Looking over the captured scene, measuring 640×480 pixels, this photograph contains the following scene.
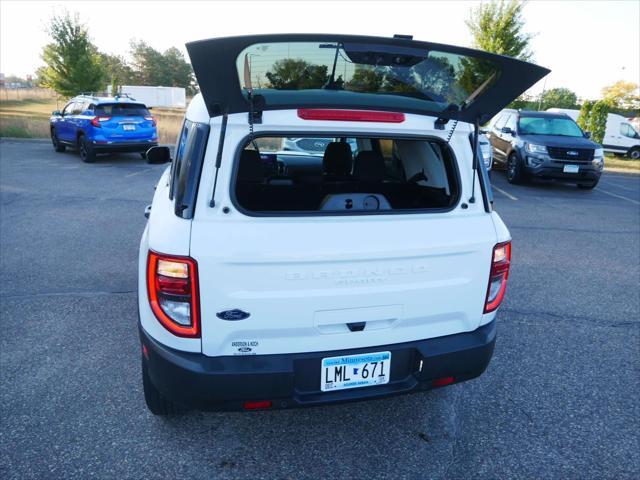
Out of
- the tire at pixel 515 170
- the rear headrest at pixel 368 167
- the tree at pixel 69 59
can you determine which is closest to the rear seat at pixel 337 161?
the rear headrest at pixel 368 167

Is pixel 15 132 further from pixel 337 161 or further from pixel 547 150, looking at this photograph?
pixel 547 150

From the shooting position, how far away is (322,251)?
1.93 meters

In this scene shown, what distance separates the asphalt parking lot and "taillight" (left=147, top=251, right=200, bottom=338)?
31.8 inches

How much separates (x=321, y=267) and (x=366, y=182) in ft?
4.32

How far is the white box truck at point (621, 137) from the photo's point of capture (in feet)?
68.4

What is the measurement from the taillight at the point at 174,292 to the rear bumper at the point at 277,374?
14cm

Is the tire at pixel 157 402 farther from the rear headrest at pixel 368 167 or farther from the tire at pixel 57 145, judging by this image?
the tire at pixel 57 145

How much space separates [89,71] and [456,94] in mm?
25300

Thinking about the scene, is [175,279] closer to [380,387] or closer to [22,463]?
[380,387]

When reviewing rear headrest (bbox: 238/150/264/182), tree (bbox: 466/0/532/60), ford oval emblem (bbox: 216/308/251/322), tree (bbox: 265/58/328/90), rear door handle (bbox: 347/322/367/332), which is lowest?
rear door handle (bbox: 347/322/367/332)

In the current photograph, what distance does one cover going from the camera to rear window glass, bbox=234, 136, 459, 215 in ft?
8.06

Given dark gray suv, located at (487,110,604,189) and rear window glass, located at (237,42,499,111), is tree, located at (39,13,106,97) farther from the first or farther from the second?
rear window glass, located at (237,42,499,111)

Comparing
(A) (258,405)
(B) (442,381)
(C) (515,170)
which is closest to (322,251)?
(A) (258,405)

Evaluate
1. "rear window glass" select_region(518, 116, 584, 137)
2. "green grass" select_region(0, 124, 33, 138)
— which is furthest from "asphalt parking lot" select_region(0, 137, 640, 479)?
"green grass" select_region(0, 124, 33, 138)
